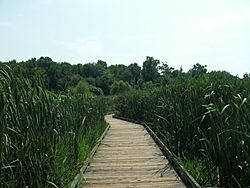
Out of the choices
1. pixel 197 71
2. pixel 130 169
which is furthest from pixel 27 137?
pixel 197 71

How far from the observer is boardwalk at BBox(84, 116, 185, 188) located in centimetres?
546

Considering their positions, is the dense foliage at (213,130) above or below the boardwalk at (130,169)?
above

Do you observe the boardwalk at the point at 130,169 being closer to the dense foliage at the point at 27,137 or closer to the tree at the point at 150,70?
the dense foliage at the point at 27,137

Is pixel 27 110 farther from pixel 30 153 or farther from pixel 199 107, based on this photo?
pixel 199 107

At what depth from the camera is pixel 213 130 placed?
472 centimetres

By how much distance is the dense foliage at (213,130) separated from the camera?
4.02 m

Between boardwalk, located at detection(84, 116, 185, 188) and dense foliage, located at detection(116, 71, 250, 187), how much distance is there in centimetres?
38

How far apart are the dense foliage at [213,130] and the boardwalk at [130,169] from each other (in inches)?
14.9

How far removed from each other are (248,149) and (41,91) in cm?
239

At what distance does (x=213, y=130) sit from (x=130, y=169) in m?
2.25

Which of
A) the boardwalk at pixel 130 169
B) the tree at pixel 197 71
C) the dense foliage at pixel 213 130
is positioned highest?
the tree at pixel 197 71

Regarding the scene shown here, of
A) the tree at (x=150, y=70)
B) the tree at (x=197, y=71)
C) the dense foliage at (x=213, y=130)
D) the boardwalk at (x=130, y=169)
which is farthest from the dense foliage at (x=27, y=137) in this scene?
the tree at (x=150, y=70)

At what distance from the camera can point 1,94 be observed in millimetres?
3355

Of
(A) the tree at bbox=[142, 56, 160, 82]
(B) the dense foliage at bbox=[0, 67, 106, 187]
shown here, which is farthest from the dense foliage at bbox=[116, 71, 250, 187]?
(A) the tree at bbox=[142, 56, 160, 82]
